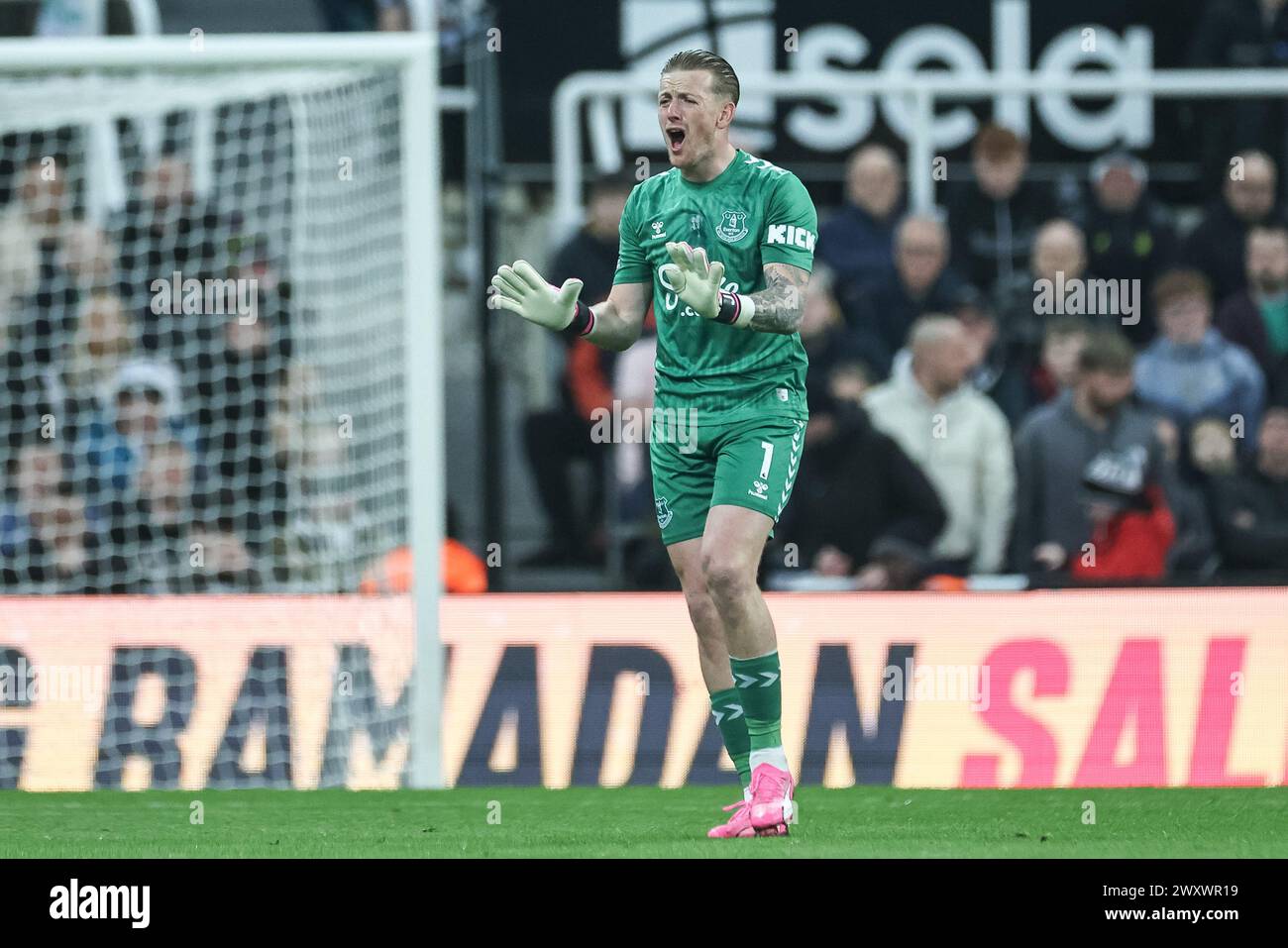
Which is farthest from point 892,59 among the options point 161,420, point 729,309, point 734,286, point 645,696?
point 729,309

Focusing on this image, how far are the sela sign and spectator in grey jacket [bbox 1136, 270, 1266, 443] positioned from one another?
139cm

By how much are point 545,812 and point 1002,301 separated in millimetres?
4786

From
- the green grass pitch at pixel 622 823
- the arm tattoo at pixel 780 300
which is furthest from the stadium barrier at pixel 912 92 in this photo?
the arm tattoo at pixel 780 300

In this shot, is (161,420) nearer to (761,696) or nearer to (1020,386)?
(1020,386)

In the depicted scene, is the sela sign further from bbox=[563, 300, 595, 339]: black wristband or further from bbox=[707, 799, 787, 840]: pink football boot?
bbox=[707, 799, 787, 840]: pink football boot

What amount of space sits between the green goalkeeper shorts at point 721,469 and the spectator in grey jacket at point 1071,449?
3914 millimetres

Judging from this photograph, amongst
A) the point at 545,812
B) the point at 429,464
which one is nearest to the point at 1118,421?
the point at 429,464

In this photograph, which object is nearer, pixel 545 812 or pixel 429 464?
pixel 545 812

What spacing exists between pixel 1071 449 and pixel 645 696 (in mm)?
2471

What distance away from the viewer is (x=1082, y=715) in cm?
981

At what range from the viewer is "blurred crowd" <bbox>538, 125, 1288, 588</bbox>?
35.1ft

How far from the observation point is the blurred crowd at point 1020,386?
10711 millimetres

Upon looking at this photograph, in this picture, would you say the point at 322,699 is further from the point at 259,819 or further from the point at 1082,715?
the point at 1082,715

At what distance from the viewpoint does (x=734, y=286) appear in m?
6.95
